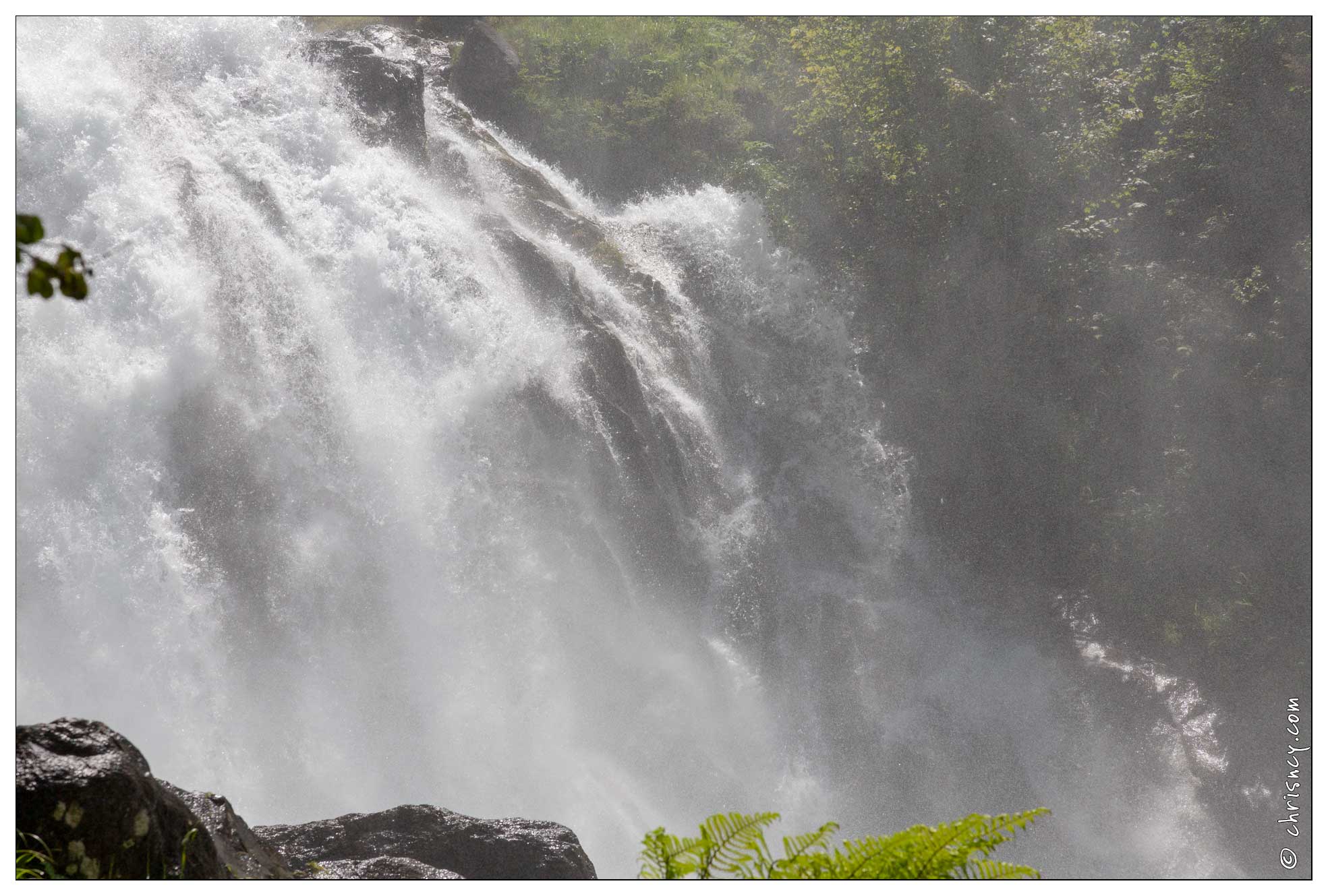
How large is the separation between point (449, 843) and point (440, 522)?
326 cm

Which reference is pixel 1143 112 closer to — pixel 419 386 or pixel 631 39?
pixel 631 39

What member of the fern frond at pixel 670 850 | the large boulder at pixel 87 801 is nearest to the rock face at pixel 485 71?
the large boulder at pixel 87 801

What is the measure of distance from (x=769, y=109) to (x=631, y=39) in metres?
1.51

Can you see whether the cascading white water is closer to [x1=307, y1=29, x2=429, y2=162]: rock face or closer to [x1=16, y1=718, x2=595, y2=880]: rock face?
[x1=307, y1=29, x2=429, y2=162]: rock face

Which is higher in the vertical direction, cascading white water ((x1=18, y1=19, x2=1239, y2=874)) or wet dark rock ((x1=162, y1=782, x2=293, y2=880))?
cascading white water ((x1=18, y1=19, x2=1239, y2=874))

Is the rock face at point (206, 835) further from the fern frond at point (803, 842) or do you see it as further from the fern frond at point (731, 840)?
the fern frond at point (803, 842)

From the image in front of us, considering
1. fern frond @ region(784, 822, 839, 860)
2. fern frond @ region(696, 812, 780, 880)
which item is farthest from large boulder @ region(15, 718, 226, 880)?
fern frond @ region(784, 822, 839, 860)

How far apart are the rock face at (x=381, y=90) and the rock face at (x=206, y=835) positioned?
6.12 metres

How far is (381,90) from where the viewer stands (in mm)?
8305

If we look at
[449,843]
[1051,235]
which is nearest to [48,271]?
[449,843]

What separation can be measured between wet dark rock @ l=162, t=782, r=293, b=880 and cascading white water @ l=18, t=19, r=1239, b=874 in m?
2.48

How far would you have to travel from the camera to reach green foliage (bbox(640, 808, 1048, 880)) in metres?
2.36

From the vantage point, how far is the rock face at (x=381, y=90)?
789 centimetres
